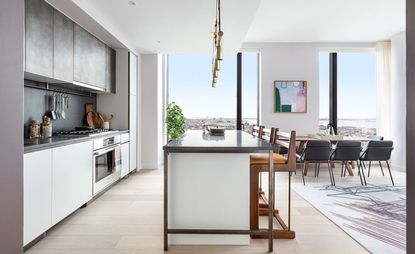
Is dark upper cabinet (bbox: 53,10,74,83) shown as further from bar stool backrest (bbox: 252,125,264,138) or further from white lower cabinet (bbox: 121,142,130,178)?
bar stool backrest (bbox: 252,125,264,138)

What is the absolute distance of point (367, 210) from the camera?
3.21 meters

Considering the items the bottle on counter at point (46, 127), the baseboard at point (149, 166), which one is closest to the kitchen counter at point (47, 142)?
the bottle on counter at point (46, 127)

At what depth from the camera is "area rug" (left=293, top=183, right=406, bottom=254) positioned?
2391mm

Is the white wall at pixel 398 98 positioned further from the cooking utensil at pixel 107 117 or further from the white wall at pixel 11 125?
the white wall at pixel 11 125

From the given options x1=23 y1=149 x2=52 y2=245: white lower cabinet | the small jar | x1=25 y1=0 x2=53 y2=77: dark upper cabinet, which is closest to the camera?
x1=23 y1=149 x2=52 y2=245: white lower cabinet

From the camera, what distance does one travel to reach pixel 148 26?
13.4 feet

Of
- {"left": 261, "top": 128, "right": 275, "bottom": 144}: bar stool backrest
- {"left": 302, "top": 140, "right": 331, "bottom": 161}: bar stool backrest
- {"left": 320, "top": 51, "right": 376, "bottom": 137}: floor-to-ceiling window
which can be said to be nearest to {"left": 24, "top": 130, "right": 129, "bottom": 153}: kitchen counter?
{"left": 261, "top": 128, "right": 275, "bottom": 144}: bar stool backrest

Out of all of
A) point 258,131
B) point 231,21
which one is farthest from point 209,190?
point 231,21

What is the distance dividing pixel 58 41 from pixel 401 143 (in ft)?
20.8

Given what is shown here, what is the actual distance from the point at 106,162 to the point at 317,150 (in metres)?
3.32

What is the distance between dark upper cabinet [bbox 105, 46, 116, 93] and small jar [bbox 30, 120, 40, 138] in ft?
5.64

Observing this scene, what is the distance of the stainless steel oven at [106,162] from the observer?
3479 mm

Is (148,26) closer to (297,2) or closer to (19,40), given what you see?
(297,2)

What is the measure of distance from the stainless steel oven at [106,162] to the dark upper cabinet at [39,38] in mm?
1088
